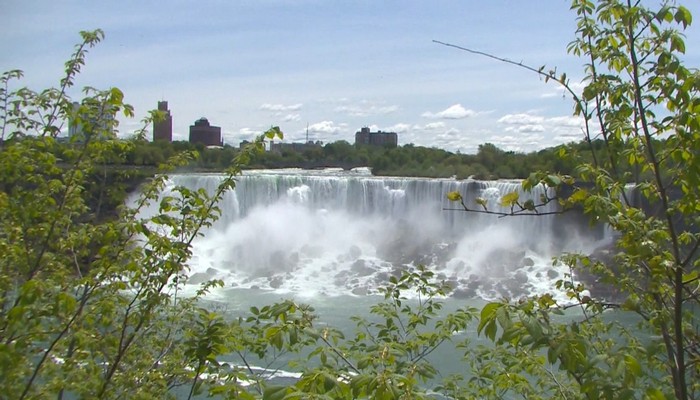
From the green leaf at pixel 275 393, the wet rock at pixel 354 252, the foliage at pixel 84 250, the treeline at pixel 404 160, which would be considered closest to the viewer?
the green leaf at pixel 275 393

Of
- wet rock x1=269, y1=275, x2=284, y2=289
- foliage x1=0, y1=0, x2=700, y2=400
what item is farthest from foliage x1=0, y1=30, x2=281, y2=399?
wet rock x1=269, y1=275, x2=284, y2=289

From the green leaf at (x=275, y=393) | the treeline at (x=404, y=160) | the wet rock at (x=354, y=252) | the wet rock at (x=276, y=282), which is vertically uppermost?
the treeline at (x=404, y=160)

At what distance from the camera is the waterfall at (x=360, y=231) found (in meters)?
19.9

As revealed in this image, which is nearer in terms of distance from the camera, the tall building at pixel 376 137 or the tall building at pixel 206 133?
the tall building at pixel 206 133

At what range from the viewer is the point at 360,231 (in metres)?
22.0

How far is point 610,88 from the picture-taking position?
208 centimetres

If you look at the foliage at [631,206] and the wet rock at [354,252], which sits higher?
the foliage at [631,206]

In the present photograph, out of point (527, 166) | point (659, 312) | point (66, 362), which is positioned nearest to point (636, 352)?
point (659, 312)

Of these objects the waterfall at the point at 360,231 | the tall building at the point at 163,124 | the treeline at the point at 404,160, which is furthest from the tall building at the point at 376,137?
the tall building at the point at 163,124

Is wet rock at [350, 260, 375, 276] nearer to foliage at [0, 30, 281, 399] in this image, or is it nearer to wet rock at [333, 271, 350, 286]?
wet rock at [333, 271, 350, 286]

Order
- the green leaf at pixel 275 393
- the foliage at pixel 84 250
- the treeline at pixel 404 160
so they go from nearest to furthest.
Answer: the green leaf at pixel 275 393 → the foliage at pixel 84 250 → the treeline at pixel 404 160

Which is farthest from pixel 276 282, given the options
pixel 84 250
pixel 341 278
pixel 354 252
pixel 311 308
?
pixel 311 308

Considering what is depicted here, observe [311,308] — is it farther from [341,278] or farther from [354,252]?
[354,252]

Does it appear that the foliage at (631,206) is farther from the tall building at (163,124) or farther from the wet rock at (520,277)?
the wet rock at (520,277)
